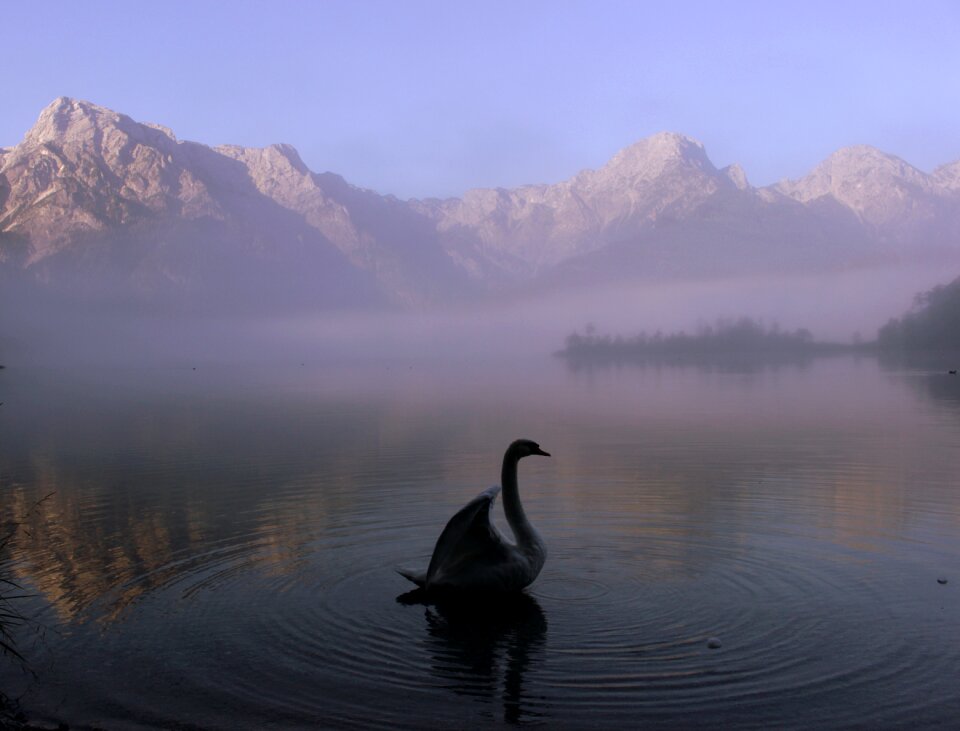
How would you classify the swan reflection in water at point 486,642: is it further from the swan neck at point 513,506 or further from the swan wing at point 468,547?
the swan neck at point 513,506

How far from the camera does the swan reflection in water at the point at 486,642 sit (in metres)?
14.0

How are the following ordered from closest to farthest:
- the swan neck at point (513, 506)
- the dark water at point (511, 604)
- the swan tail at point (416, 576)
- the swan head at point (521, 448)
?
the dark water at point (511, 604)
the swan tail at point (416, 576)
the swan neck at point (513, 506)
the swan head at point (521, 448)

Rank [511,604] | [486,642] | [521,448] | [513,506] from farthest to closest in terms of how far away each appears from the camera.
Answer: [521,448], [513,506], [511,604], [486,642]

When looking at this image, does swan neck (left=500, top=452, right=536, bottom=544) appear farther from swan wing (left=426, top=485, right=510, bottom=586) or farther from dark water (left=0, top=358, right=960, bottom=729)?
dark water (left=0, top=358, right=960, bottom=729)

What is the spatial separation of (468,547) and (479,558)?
0.30m

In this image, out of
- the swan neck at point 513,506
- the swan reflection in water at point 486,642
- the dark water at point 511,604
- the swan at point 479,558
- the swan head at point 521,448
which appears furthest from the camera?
the swan head at point 521,448

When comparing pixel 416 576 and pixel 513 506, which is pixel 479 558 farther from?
pixel 513 506

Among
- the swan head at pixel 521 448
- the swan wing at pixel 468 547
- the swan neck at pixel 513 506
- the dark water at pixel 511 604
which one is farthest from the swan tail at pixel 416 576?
the swan head at pixel 521 448

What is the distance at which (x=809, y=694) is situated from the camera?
13.4 meters

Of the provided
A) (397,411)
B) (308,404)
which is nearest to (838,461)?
(397,411)

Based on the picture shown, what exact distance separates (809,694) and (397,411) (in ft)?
198

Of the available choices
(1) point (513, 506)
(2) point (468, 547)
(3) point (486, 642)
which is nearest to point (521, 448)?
(1) point (513, 506)

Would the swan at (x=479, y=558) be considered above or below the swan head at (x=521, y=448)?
below

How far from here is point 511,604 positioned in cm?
1803
